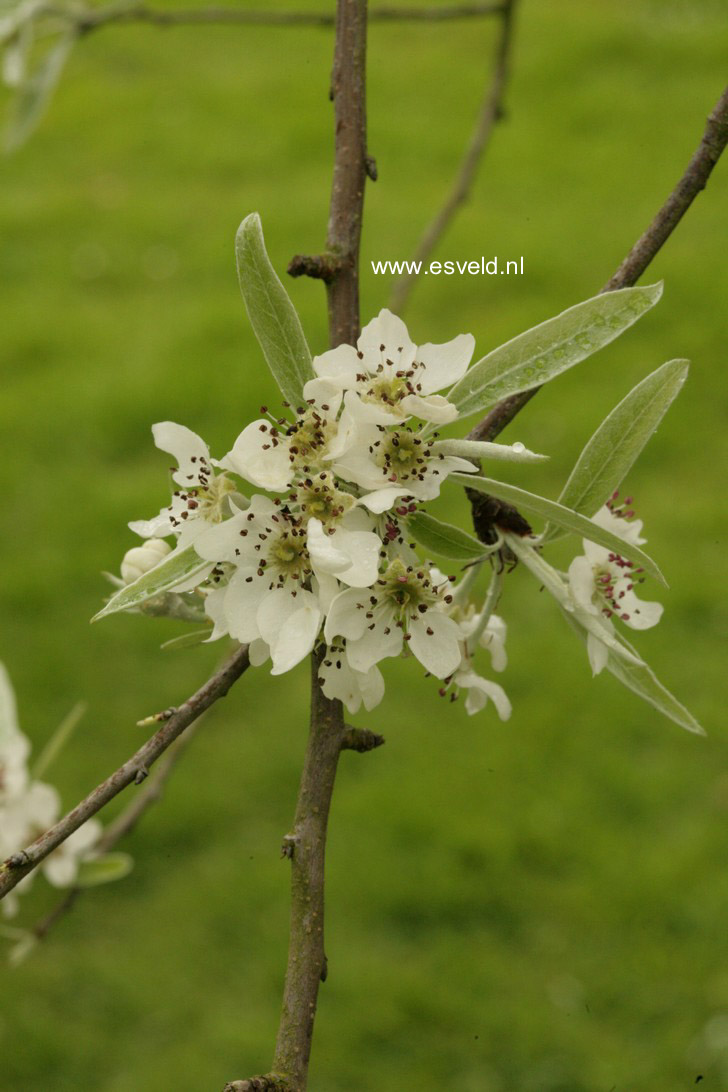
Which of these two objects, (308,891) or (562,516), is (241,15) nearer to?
(562,516)

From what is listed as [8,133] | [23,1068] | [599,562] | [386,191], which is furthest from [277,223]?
[599,562]

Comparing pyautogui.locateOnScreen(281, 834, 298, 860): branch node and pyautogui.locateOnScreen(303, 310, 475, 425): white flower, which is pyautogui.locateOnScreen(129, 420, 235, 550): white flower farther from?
pyautogui.locateOnScreen(281, 834, 298, 860): branch node

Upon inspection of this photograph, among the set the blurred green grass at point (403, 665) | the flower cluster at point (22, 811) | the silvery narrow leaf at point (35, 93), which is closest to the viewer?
the flower cluster at point (22, 811)

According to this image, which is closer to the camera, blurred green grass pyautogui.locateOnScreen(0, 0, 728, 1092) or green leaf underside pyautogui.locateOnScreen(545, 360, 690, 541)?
green leaf underside pyautogui.locateOnScreen(545, 360, 690, 541)

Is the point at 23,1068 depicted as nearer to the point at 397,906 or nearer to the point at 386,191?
the point at 397,906

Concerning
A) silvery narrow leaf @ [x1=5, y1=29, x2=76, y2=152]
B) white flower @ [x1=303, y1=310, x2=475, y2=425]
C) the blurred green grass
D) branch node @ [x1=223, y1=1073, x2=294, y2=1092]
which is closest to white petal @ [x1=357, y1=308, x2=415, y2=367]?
white flower @ [x1=303, y1=310, x2=475, y2=425]

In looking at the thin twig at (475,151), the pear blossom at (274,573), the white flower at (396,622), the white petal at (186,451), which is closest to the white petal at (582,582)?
the white flower at (396,622)

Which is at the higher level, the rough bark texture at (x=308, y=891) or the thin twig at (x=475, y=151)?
the thin twig at (x=475, y=151)

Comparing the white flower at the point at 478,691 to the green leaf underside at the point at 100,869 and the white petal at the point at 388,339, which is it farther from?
the green leaf underside at the point at 100,869
